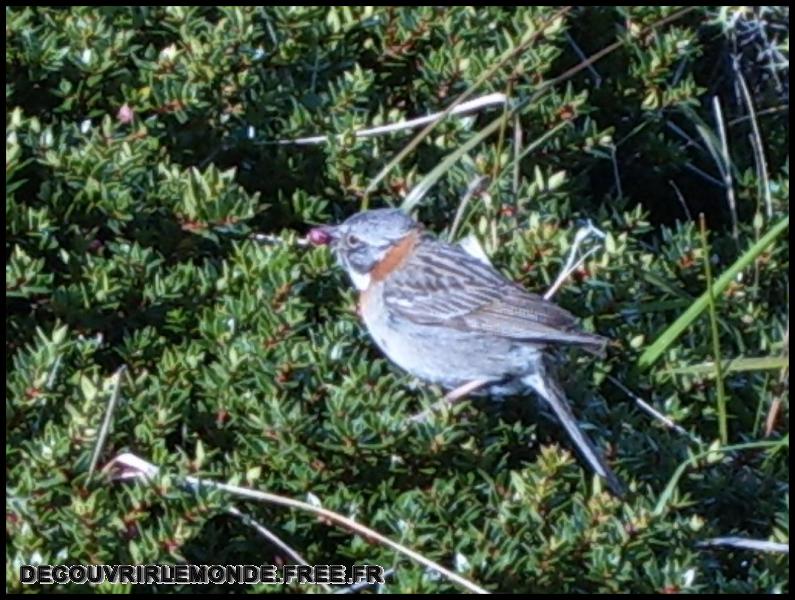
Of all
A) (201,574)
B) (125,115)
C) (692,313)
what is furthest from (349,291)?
(201,574)

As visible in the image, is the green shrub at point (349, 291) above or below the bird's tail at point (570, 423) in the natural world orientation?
above

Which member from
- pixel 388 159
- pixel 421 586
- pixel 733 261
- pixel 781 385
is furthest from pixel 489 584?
pixel 733 261

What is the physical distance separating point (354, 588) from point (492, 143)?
231 centimetres

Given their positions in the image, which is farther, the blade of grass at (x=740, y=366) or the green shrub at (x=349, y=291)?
the blade of grass at (x=740, y=366)

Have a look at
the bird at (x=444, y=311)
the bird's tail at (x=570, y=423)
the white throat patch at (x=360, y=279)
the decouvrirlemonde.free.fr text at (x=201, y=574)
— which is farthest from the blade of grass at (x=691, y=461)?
the white throat patch at (x=360, y=279)

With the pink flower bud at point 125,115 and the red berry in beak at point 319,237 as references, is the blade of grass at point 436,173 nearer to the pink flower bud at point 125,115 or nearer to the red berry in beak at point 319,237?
the red berry in beak at point 319,237

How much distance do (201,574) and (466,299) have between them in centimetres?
174

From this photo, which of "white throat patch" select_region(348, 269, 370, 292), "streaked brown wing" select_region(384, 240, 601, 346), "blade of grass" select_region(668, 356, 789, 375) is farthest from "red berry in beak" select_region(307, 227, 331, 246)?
"blade of grass" select_region(668, 356, 789, 375)

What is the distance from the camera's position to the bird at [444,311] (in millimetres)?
5914

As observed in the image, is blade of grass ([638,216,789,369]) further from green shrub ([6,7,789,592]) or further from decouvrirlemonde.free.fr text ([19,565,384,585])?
decouvrirlemonde.free.fr text ([19,565,384,585])

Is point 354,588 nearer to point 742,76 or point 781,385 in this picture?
point 781,385

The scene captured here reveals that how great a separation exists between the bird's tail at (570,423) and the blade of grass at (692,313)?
33 centimetres

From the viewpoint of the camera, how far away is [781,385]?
5863 millimetres

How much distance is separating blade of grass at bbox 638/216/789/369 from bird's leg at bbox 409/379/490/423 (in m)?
0.58
